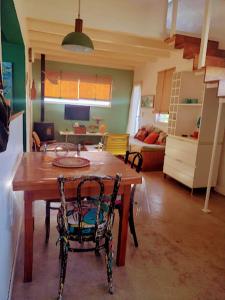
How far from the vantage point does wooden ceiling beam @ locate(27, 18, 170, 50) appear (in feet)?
11.6

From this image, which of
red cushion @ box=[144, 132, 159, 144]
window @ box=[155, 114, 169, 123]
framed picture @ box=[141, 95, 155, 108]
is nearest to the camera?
red cushion @ box=[144, 132, 159, 144]

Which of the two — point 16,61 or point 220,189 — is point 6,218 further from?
point 220,189

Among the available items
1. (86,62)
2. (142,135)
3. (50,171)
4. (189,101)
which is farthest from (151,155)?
(86,62)

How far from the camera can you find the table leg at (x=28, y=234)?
1.57m

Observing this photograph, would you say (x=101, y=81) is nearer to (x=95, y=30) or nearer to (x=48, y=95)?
(x=48, y=95)

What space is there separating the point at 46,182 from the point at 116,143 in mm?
3540

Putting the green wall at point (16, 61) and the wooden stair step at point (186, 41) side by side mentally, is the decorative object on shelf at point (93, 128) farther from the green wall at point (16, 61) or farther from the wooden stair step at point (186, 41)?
the wooden stair step at point (186, 41)

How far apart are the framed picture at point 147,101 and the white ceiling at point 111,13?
220 cm

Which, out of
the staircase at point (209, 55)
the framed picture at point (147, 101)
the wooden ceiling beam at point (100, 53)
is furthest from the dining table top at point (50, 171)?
the framed picture at point (147, 101)

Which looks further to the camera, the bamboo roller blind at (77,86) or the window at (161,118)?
the bamboo roller blind at (77,86)

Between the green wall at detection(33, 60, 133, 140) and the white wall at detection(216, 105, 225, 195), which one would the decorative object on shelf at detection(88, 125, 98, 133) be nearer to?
the green wall at detection(33, 60, 133, 140)

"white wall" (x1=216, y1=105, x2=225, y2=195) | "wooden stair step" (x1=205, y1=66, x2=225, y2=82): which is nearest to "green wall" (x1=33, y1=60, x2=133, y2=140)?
"white wall" (x1=216, y1=105, x2=225, y2=195)

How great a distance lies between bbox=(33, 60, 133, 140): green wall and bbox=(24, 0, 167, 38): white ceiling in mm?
3383

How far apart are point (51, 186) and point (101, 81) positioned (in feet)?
19.3
